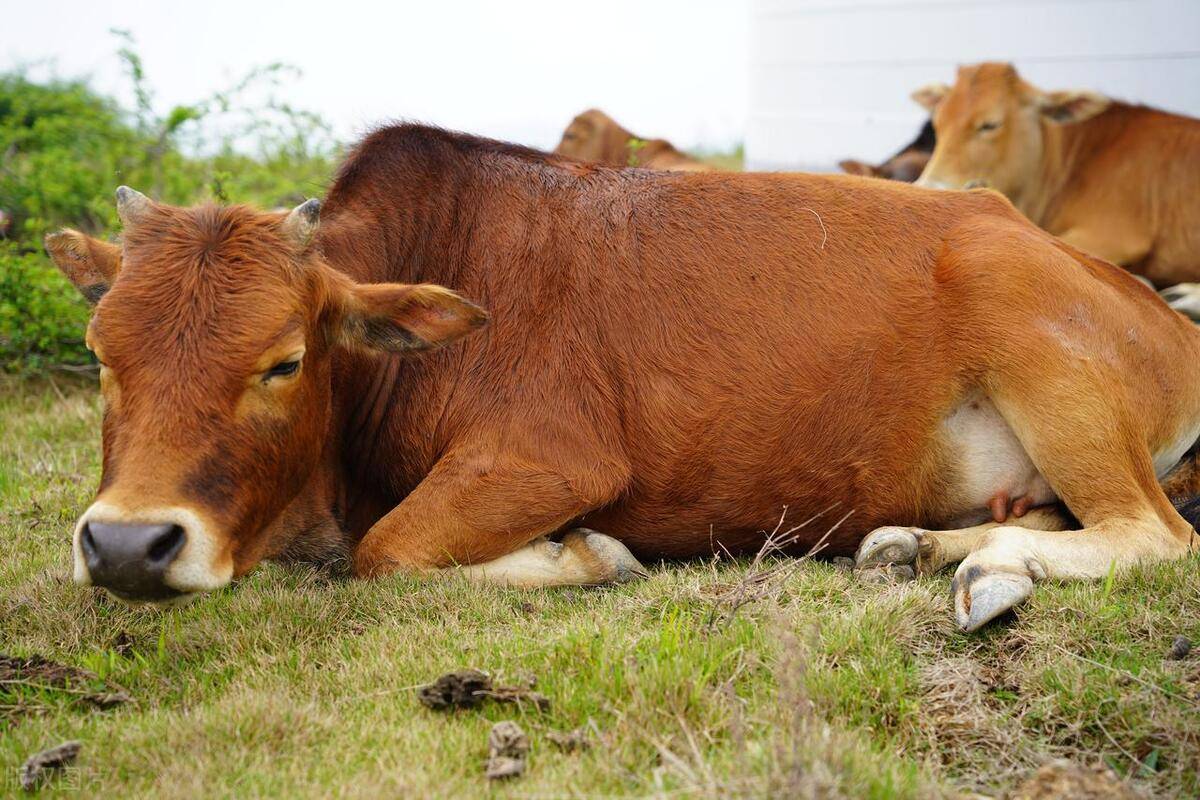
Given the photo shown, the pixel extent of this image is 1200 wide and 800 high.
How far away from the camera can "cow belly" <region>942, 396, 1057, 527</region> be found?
17.6 ft

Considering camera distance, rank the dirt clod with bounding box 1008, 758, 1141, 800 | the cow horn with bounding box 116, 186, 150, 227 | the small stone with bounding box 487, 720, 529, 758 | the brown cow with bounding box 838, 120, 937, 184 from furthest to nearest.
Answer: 1. the brown cow with bounding box 838, 120, 937, 184
2. the cow horn with bounding box 116, 186, 150, 227
3. the small stone with bounding box 487, 720, 529, 758
4. the dirt clod with bounding box 1008, 758, 1141, 800

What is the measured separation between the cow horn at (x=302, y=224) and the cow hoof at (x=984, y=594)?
2775mm

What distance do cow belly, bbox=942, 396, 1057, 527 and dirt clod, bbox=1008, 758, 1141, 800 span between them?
2.20 m

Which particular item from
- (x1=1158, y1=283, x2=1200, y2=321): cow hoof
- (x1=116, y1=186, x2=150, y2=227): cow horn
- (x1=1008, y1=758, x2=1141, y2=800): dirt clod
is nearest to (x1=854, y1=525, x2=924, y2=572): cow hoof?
(x1=1008, y1=758, x2=1141, y2=800): dirt clod

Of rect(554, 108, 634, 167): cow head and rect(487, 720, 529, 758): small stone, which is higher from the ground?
rect(554, 108, 634, 167): cow head

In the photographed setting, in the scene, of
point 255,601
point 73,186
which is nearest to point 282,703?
point 255,601

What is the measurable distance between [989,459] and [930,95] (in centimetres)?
689

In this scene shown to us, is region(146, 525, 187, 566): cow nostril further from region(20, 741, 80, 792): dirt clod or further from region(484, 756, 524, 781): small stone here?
region(484, 756, 524, 781): small stone

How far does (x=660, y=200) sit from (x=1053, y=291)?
1771 mm

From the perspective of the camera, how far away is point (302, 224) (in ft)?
15.2

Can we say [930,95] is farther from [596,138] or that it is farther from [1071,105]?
[596,138]

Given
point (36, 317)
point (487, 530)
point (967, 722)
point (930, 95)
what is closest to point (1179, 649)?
point (967, 722)

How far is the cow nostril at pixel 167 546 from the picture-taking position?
3.85m

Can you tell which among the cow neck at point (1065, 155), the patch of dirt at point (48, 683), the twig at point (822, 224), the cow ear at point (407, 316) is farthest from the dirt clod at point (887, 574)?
the cow neck at point (1065, 155)
